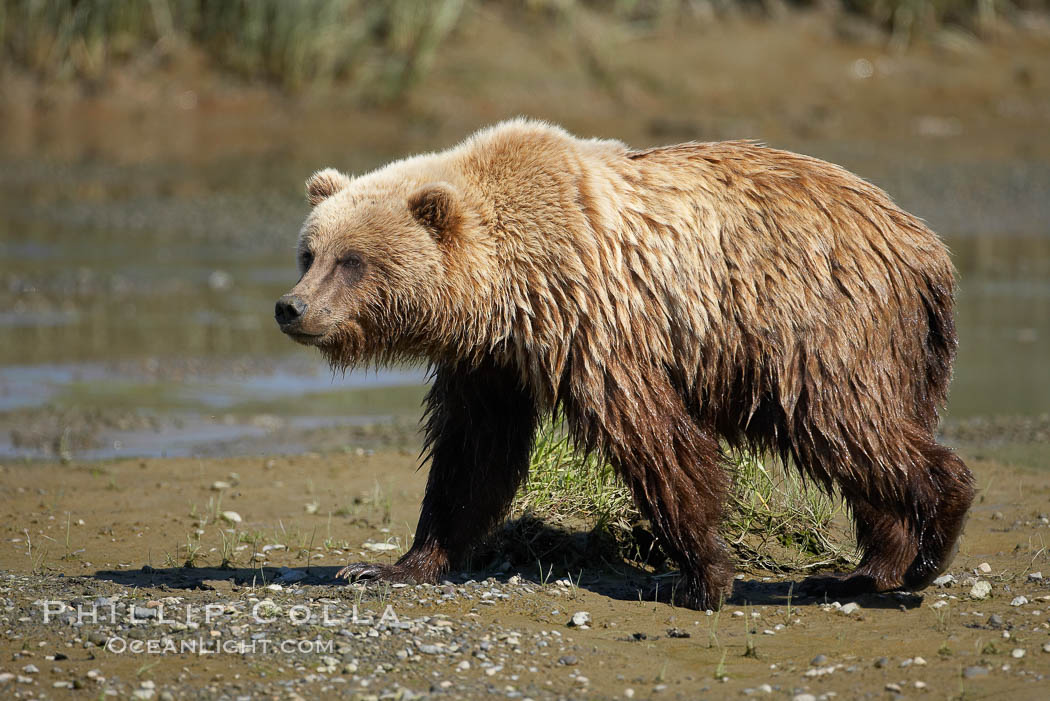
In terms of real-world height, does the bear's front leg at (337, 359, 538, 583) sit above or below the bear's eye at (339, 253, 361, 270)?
below

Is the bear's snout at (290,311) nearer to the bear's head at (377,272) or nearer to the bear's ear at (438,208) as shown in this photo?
the bear's head at (377,272)

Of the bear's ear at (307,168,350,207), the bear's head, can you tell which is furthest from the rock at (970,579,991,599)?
the bear's ear at (307,168,350,207)

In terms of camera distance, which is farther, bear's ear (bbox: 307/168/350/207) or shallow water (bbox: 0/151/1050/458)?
shallow water (bbox: 0/151/1050/458)

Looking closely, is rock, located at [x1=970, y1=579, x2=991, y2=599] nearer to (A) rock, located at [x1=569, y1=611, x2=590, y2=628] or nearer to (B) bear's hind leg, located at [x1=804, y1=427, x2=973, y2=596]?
(B) bear's hind leg, located at [x1=804, y1=427, x2=973, y2=596]

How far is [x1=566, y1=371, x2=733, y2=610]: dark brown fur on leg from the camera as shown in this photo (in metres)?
5.54

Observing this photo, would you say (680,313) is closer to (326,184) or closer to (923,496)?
(923,496)

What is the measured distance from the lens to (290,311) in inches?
219

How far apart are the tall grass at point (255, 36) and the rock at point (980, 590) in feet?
56.3

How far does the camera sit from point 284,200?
1908cm

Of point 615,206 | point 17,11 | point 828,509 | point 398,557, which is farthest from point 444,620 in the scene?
point 17,11

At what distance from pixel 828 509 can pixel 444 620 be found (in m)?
2.32

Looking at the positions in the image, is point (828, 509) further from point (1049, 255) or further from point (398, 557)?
point (1049, 255)

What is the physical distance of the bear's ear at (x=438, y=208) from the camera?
5.60 meters

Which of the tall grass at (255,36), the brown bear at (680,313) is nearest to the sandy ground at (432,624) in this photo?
the brown bear at (680,313)
